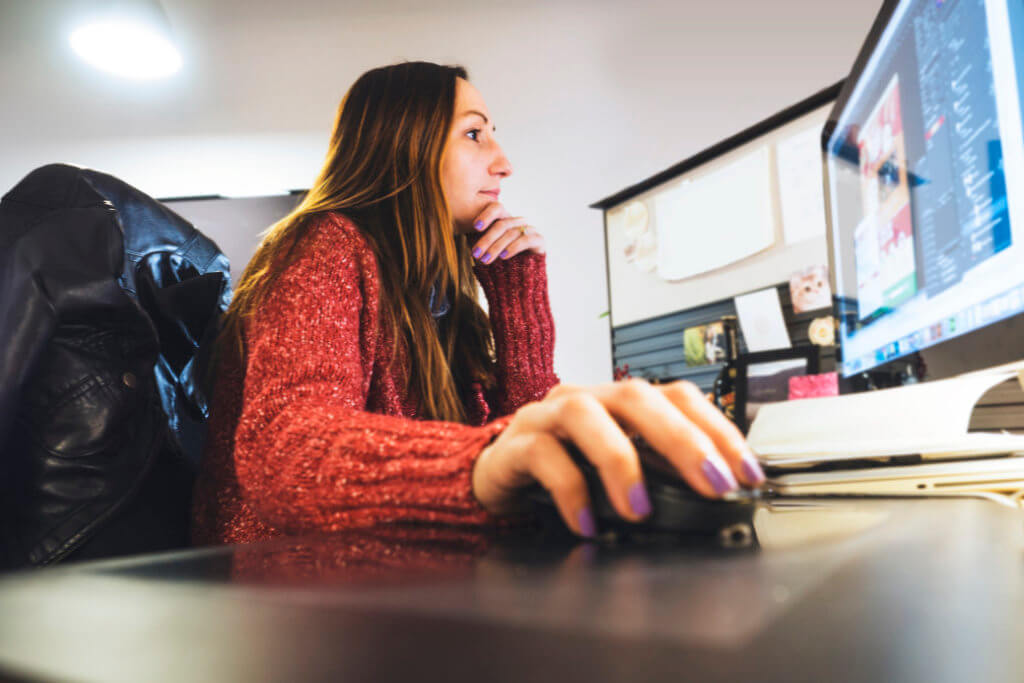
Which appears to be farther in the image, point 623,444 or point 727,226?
point 727,226

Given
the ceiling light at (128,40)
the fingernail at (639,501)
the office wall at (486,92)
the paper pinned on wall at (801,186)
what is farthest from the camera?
the ceiling light at (128,40)

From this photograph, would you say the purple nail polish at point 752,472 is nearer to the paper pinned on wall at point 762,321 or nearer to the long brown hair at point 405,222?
the long brown hair at point 405,222

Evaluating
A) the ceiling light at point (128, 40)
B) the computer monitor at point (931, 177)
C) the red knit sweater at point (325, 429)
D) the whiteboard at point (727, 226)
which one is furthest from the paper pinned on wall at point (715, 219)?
the ceiling light at point (128, 40)

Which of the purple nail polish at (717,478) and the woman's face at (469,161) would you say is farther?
the woman's face at (469,161)

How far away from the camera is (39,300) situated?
577 millimetres

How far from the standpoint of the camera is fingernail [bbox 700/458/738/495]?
26 cm

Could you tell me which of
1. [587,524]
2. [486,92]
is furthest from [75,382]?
[486,92]

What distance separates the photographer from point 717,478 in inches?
10.2

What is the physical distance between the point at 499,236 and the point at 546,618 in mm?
999

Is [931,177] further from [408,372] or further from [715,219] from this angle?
[715,219]

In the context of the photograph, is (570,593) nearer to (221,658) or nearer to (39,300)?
(221,658)

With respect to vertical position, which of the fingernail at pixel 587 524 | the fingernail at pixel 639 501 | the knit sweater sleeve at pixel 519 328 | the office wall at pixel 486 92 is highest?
the office wall at pixel 486 92

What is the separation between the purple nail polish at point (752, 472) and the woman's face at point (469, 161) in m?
0.80

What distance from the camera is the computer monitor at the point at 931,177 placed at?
50 centimetres
